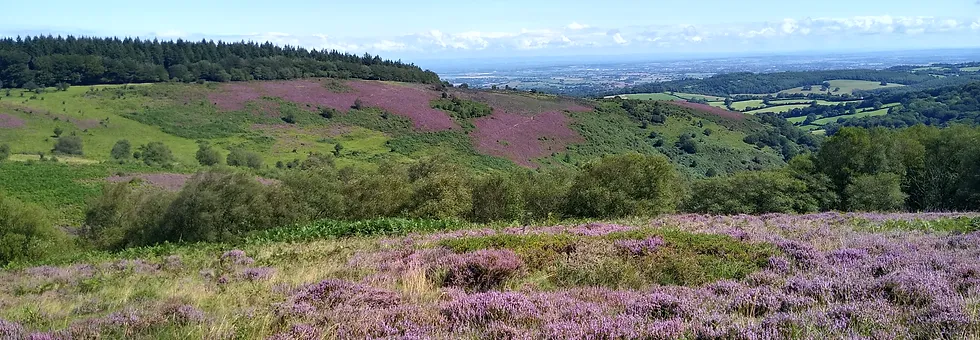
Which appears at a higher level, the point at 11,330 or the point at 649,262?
the point at 11,330

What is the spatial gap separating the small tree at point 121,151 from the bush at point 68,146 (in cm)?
338

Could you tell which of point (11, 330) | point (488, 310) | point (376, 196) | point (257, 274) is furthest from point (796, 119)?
point (11, 330)

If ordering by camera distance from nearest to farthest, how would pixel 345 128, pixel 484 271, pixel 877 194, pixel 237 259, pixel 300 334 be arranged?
pixel 300 334 → pixel 484 271 → pixel 237 259 → pixel 877 194 → pixel 345 128

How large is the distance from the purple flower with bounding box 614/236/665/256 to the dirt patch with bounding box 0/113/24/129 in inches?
3479

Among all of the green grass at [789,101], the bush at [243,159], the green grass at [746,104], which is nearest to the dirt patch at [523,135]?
the bush at [243,159]

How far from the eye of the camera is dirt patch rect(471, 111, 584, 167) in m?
84.8

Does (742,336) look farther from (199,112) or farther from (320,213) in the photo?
(199,112)

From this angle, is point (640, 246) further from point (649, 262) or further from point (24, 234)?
point (24, 234)

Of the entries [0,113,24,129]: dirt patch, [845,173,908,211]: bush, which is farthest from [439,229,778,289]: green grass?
[0,113,24,129]: dirt patch

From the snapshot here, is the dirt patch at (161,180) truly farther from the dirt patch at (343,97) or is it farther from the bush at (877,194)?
the bush at (877,194)

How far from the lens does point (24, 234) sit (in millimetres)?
28234

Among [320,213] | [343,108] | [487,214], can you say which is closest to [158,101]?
[343,108]

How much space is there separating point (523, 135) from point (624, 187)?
59.7m

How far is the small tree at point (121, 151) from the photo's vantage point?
212 feet
